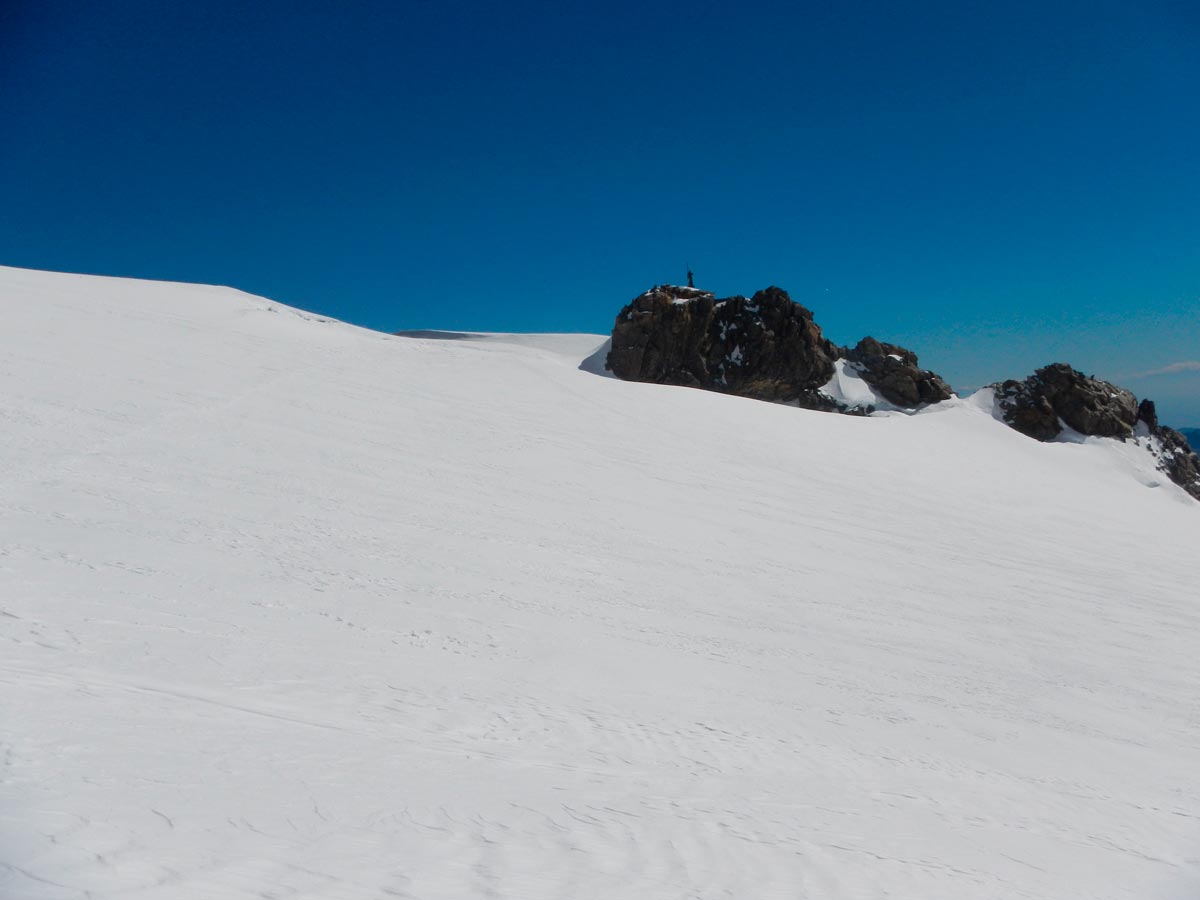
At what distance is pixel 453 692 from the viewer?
20.8ft

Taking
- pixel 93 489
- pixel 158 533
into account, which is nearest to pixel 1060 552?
Answer: pixel 158 533

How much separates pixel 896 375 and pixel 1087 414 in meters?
9.70

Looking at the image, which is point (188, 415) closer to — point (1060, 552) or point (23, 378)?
point (23, 378)

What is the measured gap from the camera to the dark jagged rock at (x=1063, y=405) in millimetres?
37406

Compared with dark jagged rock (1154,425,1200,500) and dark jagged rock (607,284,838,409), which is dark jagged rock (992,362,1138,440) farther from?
dark jagged rock (607,284,838,409)

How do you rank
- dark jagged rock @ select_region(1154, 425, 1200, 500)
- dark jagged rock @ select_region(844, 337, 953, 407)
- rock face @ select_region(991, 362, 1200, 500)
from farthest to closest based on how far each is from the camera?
dark jagged rock @ select_region(844, 337, 953, 407) → rock face @ select_region(991, 362, 1200, 500) → dark jagged rock @ select_region(1154, 425, 1200, 500)

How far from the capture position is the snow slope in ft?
12.9

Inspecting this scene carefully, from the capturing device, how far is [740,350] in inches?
1841

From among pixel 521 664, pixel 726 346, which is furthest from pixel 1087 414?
pixel 521 664

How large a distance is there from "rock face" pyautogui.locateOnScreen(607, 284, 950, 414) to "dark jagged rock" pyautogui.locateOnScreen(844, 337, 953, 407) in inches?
2.8

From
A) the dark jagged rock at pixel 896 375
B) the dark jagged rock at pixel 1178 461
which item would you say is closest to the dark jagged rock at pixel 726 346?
the dark jagged rock at pixel 896 375

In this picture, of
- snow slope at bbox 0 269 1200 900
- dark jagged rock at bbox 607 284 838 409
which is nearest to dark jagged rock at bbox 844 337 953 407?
dark jagged rock at bbox 607 284 838 409

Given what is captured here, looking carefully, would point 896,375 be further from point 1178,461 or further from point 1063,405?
point 1178,461

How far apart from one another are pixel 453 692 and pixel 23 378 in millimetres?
12094
